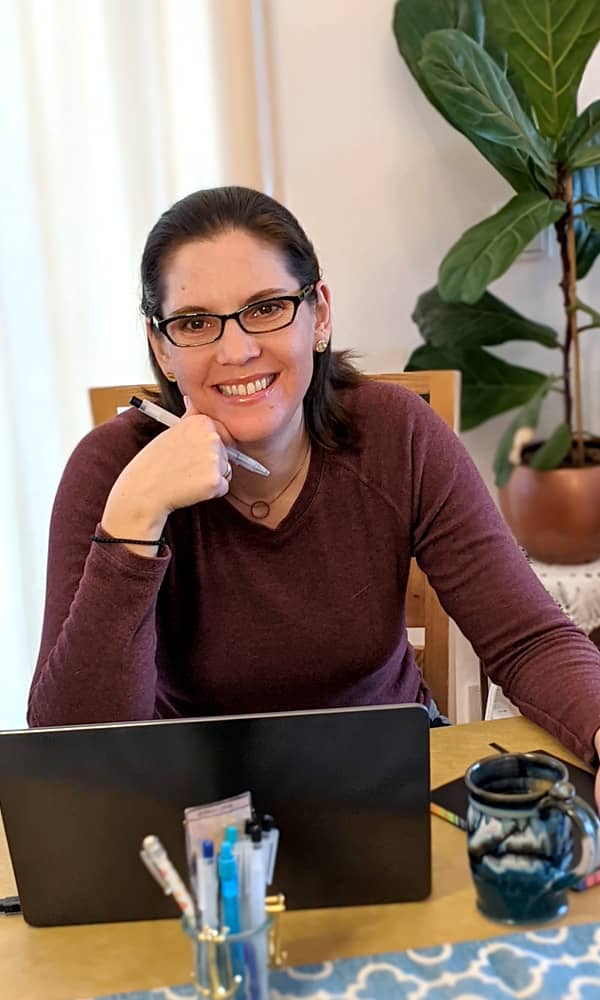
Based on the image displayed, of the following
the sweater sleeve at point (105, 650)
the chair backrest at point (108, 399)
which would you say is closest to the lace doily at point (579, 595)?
the chair backrest at point (108, 399)

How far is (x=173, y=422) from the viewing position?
113cm

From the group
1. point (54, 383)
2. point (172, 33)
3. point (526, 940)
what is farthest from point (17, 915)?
point (172, 33)

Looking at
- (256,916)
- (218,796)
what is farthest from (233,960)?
(218,796)

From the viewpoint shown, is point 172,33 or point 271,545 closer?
point 271,545

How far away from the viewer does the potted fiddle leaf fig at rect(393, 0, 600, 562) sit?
194cm

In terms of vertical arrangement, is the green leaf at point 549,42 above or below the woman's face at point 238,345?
above

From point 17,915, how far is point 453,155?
2.04 metres

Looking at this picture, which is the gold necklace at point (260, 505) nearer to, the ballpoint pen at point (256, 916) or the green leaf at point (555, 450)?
the ballpoint pen at point (256, 916)

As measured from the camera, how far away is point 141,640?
39.2 inches

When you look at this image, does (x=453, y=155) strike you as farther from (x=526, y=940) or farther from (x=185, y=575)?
(x=526, y=940)

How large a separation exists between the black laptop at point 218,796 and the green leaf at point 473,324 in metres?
1.64

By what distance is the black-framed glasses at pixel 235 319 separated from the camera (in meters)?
1.09

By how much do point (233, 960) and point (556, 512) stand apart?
169cm

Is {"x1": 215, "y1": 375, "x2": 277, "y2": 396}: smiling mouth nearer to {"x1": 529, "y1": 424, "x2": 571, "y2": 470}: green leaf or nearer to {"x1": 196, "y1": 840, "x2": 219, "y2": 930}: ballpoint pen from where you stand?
{"x1": 196, "y1": 840, "x2": 219, "y2": 930}: ballpoint pen
